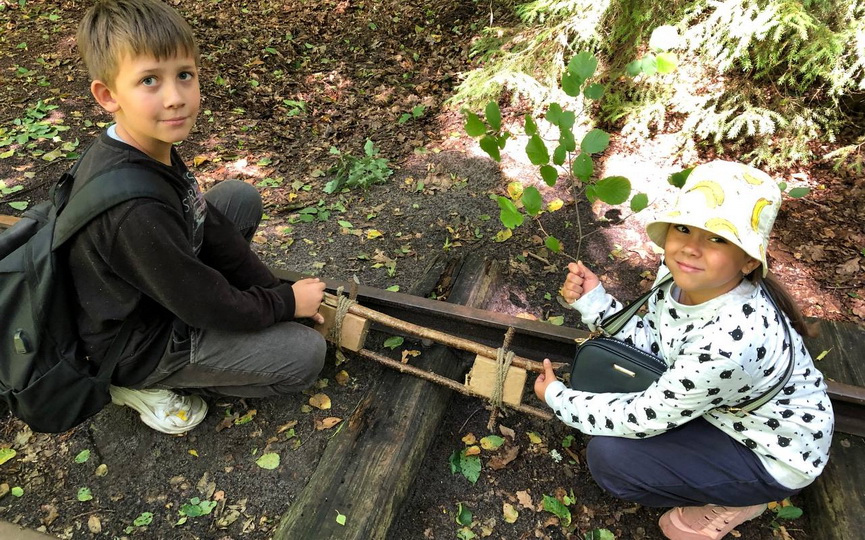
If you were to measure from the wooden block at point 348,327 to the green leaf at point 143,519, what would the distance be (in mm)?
1038

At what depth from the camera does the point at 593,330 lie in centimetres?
245

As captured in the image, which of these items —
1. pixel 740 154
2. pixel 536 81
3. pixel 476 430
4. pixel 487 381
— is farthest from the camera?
pixel 536 81

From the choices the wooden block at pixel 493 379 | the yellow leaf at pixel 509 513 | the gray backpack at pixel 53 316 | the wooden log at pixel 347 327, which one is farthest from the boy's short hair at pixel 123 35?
the yellow leaf at pixel 509 513

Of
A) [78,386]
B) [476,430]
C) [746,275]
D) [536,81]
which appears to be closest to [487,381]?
[476,430]

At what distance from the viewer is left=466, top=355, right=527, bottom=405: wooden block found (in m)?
2.34

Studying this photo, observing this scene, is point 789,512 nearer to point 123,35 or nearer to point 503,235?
point 503,235

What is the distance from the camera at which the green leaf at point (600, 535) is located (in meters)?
Answer: 2.22

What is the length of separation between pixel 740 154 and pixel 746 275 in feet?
10.4

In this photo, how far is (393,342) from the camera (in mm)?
2857

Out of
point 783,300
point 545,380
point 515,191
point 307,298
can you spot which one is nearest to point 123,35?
point 307,298

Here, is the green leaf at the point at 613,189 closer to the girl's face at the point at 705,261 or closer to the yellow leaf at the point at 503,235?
the girl's face at the point at 705,261

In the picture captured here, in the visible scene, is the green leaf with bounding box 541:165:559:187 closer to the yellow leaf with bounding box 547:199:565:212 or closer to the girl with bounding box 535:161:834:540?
the girl with bounding box 535:161:834:540

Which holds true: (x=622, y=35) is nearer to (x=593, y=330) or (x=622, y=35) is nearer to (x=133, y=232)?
(x=593, y=330)

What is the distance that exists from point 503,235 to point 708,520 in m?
2.13
